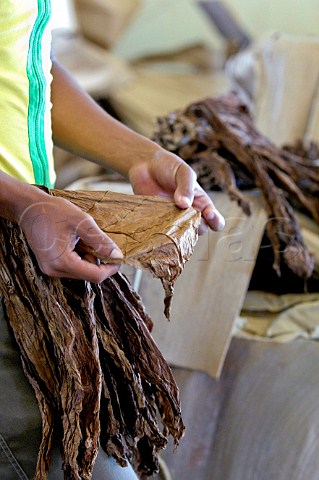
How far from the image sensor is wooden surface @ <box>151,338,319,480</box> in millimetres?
1028

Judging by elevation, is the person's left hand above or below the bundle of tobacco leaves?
above

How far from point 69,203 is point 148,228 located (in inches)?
3.9

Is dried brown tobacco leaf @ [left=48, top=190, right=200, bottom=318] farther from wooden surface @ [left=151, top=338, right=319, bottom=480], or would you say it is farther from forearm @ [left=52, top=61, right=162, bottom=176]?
wooden surface @ [left=151, top=338, right=319, bottom=480]

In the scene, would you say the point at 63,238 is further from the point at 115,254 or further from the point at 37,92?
the point at 37,92

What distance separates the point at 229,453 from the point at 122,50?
2.72 m

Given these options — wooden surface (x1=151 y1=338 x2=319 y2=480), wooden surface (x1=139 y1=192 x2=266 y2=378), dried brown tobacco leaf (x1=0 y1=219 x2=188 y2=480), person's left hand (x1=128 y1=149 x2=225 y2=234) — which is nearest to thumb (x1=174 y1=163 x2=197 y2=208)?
person's left hand (x1=128 y1=149 x2=225 y2=234)

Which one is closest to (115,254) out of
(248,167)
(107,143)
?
(107,143)

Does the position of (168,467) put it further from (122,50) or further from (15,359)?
(122,50)

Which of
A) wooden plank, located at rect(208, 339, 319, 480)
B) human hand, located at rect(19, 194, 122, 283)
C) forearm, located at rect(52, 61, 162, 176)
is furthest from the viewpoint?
wooden plank, located at rect(208, 339, 319, 480)

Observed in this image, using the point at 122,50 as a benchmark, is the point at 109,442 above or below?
above

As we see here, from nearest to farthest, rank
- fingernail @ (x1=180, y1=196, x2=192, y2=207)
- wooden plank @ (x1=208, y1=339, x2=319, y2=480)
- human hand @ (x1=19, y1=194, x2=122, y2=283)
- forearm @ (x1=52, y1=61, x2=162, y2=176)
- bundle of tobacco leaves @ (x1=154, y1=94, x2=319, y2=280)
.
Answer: human hand @ (x1=19, y1=194, x2=122, y2=283) → fingernail @ (x1=180, y1=196, x2=192, y2=207) → forearm @ (x1=52, y1=61, x2=162, y2=176) → wooden plank @ (x1=208, y1=339, x2=319, y2=480) → bundle of tobacco leaves @ (x1=154, y1=94, x2=319, y2=280)

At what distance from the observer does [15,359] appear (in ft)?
2.50

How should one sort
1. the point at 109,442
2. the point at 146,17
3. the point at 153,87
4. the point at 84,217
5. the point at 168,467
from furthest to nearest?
the point at 146,17, the point at 153,87, the point at 168,467, the point at 109,442, the point at 84,217

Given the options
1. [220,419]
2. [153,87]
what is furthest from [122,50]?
[220,419]
